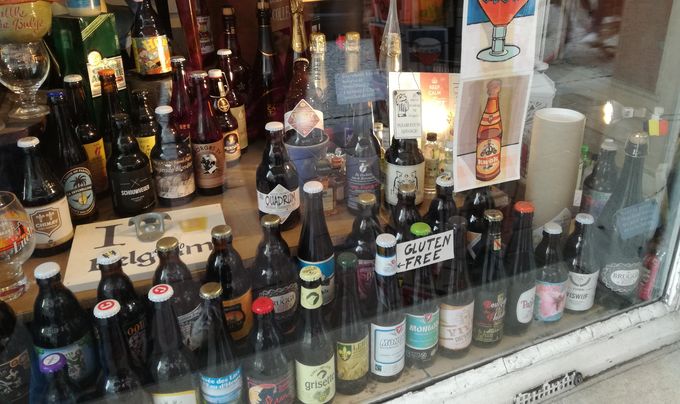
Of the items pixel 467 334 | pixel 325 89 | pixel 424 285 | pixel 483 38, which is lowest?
pixel 467 334

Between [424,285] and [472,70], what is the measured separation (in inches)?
16.2

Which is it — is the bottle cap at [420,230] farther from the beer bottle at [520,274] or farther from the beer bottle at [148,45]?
the beer bottle at [148,45]

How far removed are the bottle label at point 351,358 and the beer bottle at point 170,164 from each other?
451 millimetres

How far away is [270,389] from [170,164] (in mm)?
490

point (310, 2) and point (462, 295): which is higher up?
point (310, 2)

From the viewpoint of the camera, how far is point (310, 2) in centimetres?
140

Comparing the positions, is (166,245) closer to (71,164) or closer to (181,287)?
(181,287)

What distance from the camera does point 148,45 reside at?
1.39 m

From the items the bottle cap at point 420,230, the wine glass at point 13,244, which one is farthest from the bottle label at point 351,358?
the wine glass at point 13,244

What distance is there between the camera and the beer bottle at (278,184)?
1198mm

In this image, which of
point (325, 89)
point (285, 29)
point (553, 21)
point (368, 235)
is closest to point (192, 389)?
point (368, 235)

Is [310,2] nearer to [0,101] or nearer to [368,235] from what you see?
[368,235]

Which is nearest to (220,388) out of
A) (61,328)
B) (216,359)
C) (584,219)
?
(216,359)

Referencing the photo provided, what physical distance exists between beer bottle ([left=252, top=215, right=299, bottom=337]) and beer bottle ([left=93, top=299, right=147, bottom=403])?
255 mm
